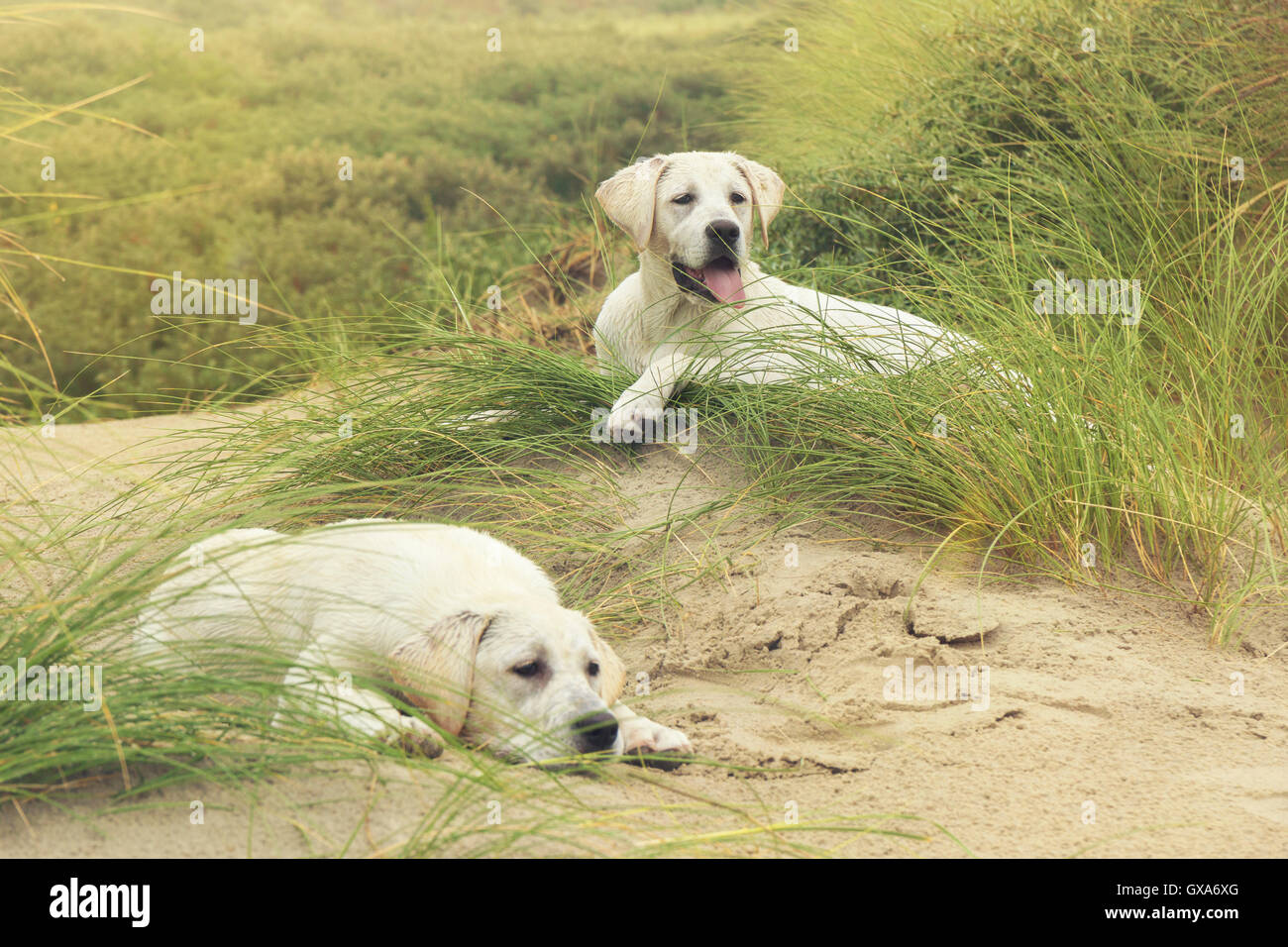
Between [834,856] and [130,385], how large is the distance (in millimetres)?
9773

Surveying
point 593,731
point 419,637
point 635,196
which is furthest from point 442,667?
point 635,196

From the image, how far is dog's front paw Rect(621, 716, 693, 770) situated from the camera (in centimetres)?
289

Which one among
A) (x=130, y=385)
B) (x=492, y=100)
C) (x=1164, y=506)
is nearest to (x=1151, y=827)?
(x=1164, y=506)

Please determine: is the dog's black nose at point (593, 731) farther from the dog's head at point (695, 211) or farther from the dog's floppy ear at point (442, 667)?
the dog's head at point (695, 211)

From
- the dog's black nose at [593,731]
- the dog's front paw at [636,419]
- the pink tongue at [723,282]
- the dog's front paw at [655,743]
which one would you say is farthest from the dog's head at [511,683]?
the pink tongue at [723,282]

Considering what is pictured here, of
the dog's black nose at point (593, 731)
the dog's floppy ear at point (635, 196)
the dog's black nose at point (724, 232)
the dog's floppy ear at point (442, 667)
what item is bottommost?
the dog's black nose at point (593, 731)

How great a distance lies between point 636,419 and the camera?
446 centimetres

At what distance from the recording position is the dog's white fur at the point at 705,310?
4504 mm

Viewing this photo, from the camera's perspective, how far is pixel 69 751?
2.30m

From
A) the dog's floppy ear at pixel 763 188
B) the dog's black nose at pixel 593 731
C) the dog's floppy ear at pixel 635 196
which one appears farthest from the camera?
the dog's floppy ear at pixel 763 188

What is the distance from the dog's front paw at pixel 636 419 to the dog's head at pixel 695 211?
0.55m

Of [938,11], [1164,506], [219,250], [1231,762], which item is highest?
[938,11]

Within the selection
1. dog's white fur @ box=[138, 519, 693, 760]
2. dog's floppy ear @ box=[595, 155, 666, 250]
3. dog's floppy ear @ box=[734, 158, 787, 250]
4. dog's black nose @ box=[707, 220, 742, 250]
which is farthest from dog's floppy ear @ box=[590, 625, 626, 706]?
dog's floppy ear @ box=[734, 158, 787, 250]

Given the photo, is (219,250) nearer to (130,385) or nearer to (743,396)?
(130,385)
